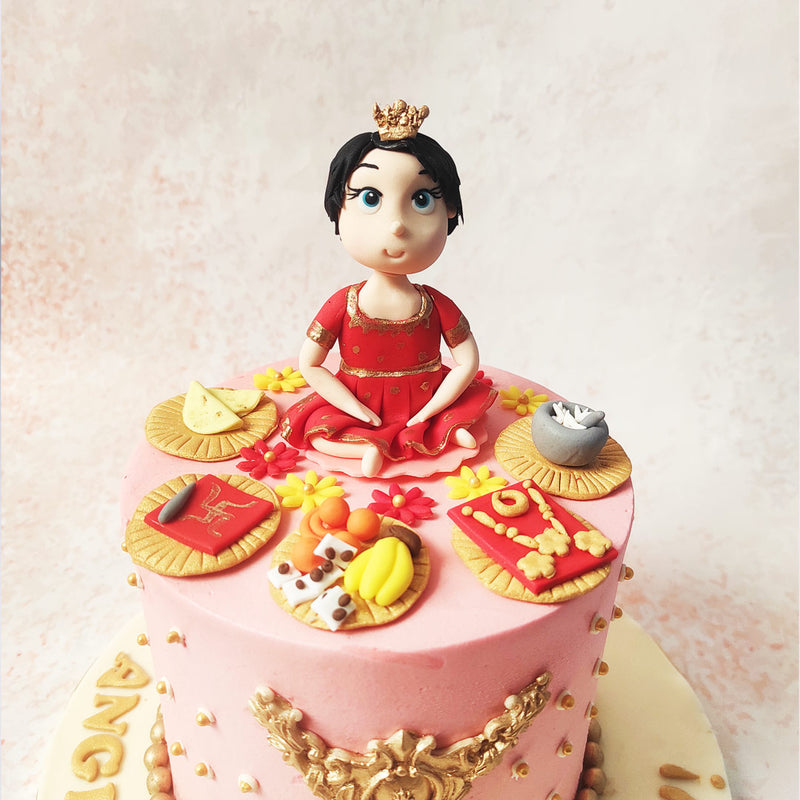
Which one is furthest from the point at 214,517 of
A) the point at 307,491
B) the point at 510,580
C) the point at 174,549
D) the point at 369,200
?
the point at 369,200

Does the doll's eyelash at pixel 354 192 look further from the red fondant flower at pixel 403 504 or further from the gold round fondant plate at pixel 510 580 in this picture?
the gold round fondant plate at pixel 510 580

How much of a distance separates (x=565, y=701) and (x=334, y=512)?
57 centimetres

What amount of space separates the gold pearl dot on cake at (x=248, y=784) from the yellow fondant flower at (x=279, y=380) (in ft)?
2.80

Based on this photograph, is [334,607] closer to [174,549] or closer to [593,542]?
[174,549]

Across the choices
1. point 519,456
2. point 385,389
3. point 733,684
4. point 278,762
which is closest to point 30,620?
point 278,762

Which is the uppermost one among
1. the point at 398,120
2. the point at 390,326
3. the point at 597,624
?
the point at 398,120

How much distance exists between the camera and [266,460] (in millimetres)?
1728

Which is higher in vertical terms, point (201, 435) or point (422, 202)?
point (422, 202)

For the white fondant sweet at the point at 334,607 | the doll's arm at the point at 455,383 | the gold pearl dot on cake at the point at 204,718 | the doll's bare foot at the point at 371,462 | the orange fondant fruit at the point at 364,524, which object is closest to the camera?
the white fondant sweet at the point at 334,607

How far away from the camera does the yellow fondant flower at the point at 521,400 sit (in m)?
1.96

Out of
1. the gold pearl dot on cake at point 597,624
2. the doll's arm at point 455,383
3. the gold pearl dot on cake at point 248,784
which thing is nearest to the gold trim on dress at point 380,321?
the doll's arm at point 455,383

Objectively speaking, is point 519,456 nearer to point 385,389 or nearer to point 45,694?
point 385,389

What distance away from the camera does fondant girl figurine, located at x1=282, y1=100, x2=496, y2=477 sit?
157 cm

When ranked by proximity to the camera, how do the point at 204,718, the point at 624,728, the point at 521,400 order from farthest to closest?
1. the point at 624,728
2. the point at 521,400
3. the point at 204,718
